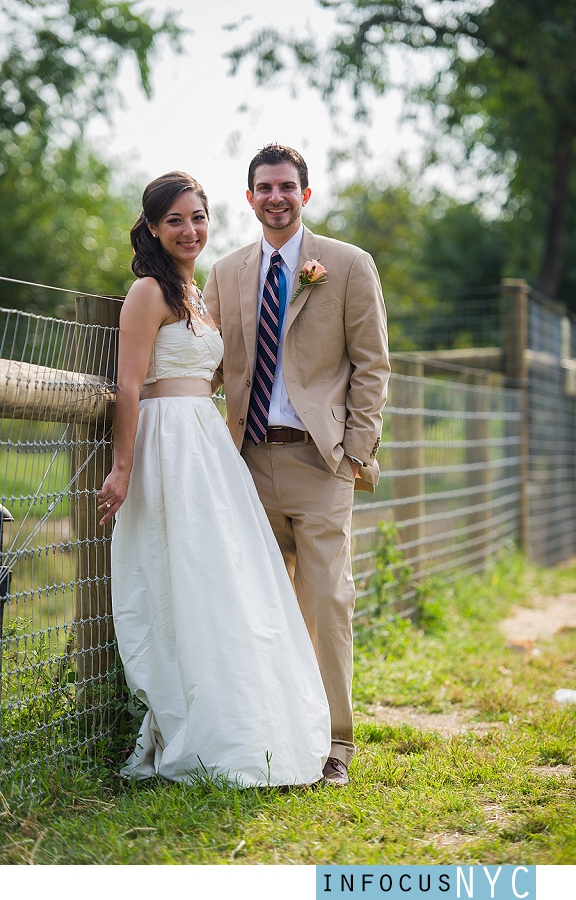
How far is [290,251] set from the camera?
4020mm

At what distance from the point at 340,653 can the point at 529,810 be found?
35.9 inches

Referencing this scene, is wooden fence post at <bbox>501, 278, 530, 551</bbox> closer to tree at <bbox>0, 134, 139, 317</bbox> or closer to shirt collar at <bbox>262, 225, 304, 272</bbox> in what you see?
shirt collar at <bbox>262, 225, 304, 272</bbox>

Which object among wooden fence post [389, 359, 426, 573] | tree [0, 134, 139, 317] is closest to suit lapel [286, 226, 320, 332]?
wooden fence post [389, 359, 426, 573]

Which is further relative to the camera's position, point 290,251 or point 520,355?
point 520,355

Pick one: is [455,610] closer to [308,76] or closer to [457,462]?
[457,462]

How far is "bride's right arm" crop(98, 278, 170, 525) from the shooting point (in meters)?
3.43

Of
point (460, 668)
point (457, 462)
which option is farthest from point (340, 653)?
point (457, 462)

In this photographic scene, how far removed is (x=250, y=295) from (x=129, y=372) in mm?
745

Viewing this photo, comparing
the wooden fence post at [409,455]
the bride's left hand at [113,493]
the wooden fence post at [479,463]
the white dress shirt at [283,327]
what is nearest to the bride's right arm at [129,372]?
the bride's left hand at [113,493]

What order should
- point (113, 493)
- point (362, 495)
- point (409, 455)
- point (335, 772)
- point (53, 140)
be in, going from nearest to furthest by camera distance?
point (113, 493), point (335, 772), point (362, 495), point (409, 455), point (53, 140)

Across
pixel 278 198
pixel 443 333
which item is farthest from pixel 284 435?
pixel 443 333

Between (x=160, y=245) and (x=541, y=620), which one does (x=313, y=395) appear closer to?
(x=160, y=245)

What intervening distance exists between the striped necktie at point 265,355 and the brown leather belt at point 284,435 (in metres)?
0.03

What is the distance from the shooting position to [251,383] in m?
3.95
